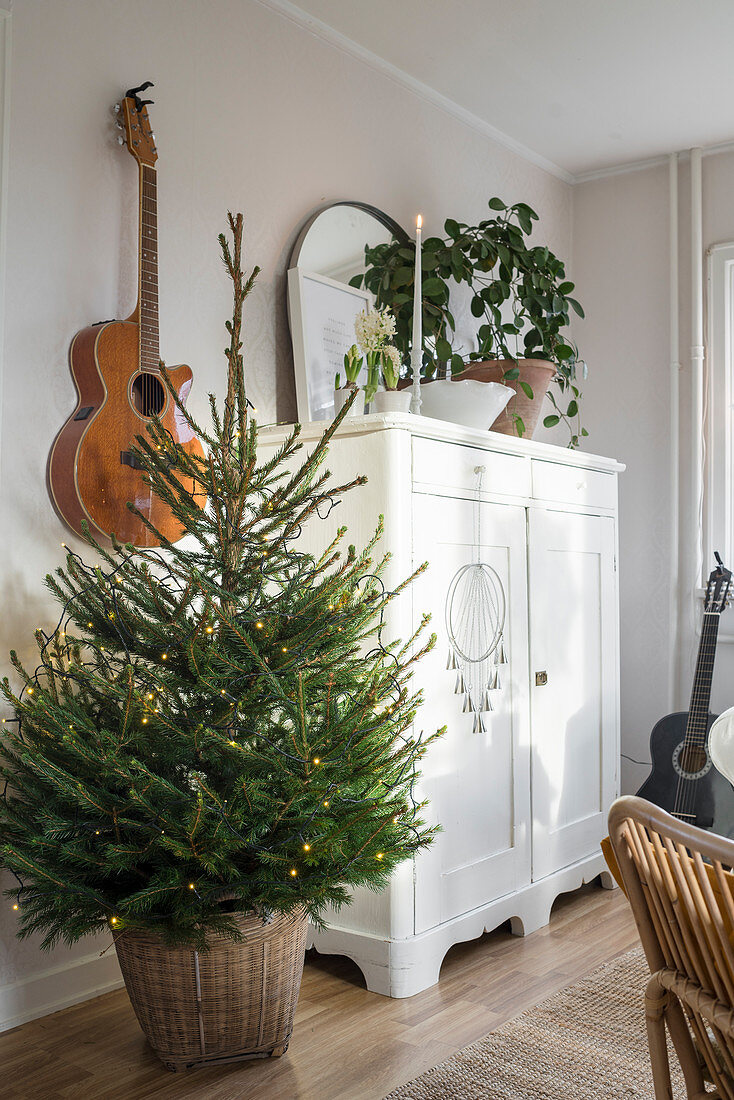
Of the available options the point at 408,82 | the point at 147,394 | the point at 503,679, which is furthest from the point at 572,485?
the point at 408,82

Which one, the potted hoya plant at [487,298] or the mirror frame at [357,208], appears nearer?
the mirror frame at [357,208]

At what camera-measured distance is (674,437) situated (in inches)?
141

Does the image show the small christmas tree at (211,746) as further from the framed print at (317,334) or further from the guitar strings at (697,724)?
the guitar strings at (697,724)

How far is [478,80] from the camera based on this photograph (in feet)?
9.96

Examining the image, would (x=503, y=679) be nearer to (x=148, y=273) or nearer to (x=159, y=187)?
(x=148, y=273)

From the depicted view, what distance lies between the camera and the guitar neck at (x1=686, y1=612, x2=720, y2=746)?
2910 mm

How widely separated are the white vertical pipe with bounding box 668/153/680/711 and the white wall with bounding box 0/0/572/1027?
3.74ft

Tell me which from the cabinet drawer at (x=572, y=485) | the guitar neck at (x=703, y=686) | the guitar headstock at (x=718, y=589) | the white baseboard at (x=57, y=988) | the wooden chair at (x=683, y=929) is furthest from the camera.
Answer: the guitar headstock at (x=718, y=589)

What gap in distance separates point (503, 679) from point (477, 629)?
0.59ft

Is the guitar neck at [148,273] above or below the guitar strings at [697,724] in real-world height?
above

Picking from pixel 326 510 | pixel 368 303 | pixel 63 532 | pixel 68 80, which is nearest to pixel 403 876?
pixel 326 510

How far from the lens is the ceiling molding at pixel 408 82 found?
2621 mm

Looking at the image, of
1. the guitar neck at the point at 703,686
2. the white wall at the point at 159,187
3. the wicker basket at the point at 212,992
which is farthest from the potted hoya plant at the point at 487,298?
the wicker basket at the point at 212,992

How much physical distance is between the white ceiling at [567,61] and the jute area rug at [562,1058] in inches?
100
